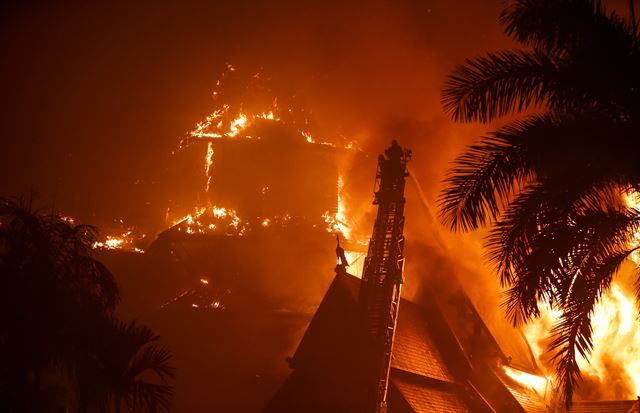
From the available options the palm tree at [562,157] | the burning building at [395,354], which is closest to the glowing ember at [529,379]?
the burning building at [395,354]

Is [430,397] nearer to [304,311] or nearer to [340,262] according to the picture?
[340,262]

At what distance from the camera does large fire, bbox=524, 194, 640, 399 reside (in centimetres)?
2992

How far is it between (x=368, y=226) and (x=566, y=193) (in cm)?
4587

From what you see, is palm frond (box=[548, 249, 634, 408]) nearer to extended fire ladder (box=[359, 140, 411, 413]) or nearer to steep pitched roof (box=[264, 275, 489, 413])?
extended fire ladder (box=[359, 140, 411, 413])

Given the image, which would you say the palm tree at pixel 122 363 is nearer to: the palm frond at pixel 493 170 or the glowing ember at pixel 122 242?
the palm frond at pixel 493 170

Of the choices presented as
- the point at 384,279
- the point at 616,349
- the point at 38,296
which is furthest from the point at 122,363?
the point at 616,349

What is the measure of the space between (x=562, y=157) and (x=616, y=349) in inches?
941

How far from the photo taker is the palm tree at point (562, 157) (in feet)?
34.4

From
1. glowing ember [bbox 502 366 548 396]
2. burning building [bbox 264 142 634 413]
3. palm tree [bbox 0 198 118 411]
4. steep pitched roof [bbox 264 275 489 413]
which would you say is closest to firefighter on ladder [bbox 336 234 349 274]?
burning building [bbox 264 142 634 413]

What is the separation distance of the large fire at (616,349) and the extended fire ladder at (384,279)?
1267 centimetres

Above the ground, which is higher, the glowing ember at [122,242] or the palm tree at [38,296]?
the glowing ember at [122,242]

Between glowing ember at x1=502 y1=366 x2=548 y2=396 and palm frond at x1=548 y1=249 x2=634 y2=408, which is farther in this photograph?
glowing ember at x1=502 y1=366 x2=548 y2=396

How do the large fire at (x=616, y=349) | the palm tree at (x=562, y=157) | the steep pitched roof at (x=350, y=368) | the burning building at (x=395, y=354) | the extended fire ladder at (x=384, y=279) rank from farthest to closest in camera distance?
the large fire at (x=616, y=349) < the steep pitched roof at (x=350, y=368) < the burning building at (x=395, y=354) < the extended fire ladder at (x=384, y=279) < the palm tree at (x=562, y=157)

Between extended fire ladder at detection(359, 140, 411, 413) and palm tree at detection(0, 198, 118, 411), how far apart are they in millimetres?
9593
